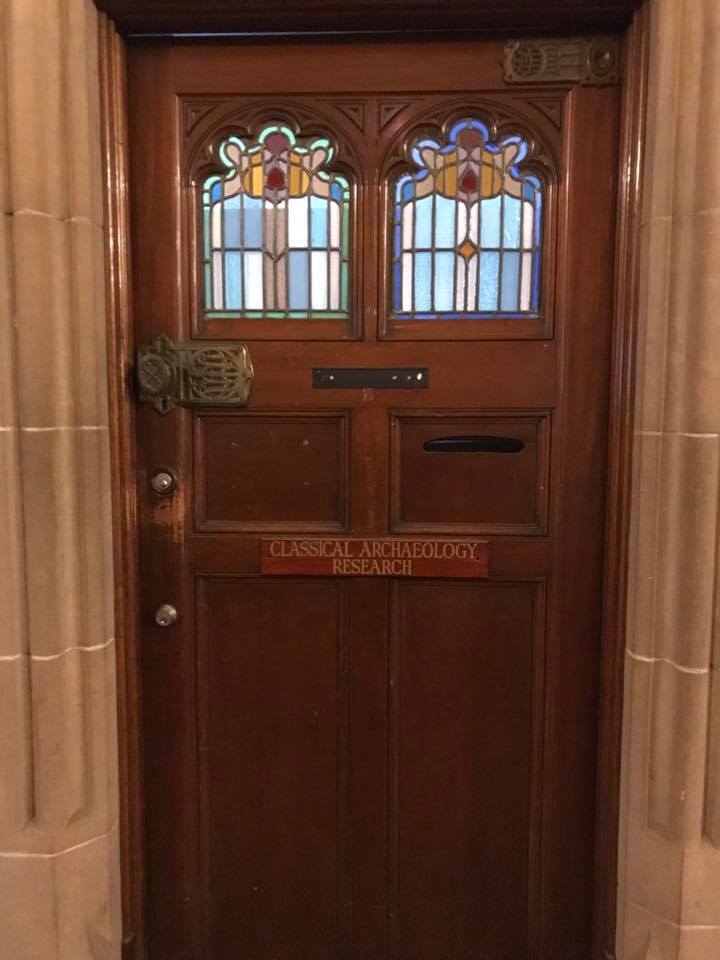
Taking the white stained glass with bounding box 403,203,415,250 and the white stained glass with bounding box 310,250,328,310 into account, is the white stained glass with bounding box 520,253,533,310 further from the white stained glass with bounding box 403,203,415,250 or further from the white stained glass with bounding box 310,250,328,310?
the white stained glass with bounding box 310,250,328,310

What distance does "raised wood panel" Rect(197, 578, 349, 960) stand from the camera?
150cm

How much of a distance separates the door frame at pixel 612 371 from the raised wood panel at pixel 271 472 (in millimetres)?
161

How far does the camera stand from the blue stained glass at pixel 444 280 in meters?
1.43

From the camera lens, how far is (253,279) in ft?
4.75

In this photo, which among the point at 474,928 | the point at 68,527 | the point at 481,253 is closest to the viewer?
the point at 68,527

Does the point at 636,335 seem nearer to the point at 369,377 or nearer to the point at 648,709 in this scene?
the point at 369,377

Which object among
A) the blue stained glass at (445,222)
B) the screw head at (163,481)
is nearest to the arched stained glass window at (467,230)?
the blue stained glass at (445,222)

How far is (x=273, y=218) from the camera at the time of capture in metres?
1.43

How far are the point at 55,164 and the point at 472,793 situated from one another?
→ 4.97 feet

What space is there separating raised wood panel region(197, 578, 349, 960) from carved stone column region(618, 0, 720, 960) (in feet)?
1.99

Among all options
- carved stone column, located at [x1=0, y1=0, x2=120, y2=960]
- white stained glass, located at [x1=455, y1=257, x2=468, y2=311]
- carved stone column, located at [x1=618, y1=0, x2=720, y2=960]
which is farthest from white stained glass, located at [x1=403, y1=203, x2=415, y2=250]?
carved stone column, located at [x1=0, y1=0, x2=120, y2=960]

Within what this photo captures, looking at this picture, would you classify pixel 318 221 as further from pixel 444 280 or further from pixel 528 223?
pixel 528 223

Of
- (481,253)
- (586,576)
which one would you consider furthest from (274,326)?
(586,576)

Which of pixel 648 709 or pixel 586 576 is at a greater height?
pixel 586 576
